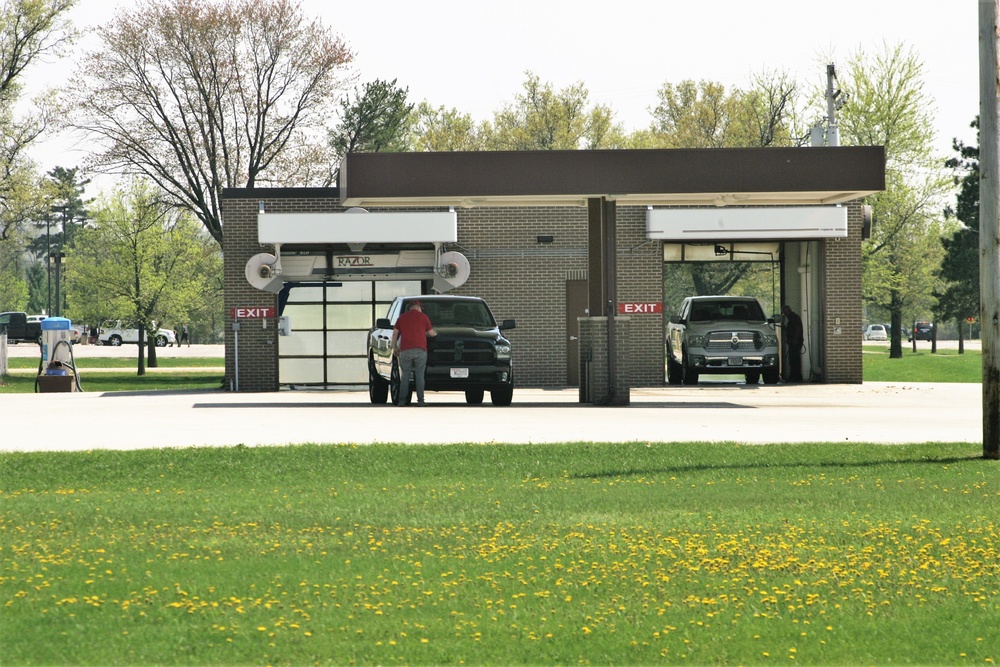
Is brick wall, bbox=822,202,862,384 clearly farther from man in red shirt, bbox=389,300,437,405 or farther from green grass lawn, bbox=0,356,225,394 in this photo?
green grass lawn, bbox=0,356,225,394

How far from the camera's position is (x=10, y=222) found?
43.7 metres

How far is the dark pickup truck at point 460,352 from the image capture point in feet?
77.4

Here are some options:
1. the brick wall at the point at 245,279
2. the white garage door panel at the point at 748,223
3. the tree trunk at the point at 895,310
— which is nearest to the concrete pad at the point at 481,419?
the brick wall at the point at 245,279

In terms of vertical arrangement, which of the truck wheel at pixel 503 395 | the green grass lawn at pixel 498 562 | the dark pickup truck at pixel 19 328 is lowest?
the green grass lawn at pixel 498 562

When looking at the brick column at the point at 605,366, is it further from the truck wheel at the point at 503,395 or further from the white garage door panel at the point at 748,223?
the white garage door panel at the point at 748,223

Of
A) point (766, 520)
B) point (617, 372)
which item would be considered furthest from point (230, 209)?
point (766, 520)

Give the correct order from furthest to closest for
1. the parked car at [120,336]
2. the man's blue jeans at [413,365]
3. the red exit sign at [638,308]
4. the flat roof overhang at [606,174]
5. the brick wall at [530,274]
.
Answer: the parked car at [120,336], the red exit sign at [638,308], the brick wall at [530,274], the flat roof overhang at [606,174], the man's blue jeans at [413,365]

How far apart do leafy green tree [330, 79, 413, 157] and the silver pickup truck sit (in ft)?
95.1

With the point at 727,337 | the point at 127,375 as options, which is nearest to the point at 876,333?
the point at 127,375

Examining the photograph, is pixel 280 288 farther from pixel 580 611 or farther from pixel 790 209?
pixel 580 611

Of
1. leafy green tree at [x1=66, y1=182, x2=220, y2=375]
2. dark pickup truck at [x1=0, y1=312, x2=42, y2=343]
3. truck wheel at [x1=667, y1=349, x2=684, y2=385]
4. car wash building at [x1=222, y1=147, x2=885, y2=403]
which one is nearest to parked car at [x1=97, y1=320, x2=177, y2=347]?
dark pickup truck at [x1=0, y1=312, x2=42, y2=343]

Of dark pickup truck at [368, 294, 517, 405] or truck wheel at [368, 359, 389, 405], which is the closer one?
dark pickup truck at [368, 294, 517, 405]

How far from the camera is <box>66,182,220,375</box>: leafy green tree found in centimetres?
5406

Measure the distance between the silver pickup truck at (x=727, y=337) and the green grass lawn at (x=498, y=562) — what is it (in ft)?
55.0
